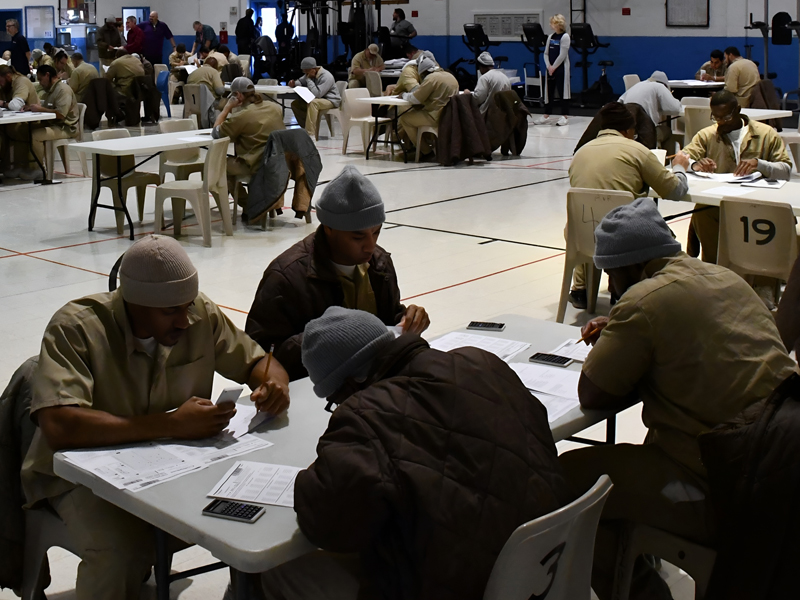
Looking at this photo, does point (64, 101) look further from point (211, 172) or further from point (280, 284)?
point (280, 284)

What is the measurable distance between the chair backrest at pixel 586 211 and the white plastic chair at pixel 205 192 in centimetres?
322

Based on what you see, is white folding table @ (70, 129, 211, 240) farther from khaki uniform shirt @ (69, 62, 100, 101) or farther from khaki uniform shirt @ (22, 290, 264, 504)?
khaki uniform shirt @ (69, 62, 100, 101)

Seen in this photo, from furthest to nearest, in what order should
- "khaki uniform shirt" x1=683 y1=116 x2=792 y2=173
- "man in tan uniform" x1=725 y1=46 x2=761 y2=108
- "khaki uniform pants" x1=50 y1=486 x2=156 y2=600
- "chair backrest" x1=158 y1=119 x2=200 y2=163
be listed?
1. "man in tan uniform" x1=725 y1=46 x2=761 y2=108
2. "chair backrest" x1=158 y1=119 x2=200 y2=163
3. "khaki uniform shirt" x1=683 y1=116 x2=792 y2=173
4. "khaki uniform pants" x1=50 y1=486 x2=156 y2=600

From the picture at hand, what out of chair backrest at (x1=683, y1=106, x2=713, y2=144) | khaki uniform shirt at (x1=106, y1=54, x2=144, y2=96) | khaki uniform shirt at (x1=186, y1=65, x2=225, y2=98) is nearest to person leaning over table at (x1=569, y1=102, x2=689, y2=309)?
chair backrest at (x1=683, y1=106, x2=713, y2=144)

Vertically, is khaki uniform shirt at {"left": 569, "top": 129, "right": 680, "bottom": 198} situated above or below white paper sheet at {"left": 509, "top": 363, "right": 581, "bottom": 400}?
above

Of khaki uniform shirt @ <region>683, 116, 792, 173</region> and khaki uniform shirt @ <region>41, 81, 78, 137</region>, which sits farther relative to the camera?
khaki uniform shirt @ <region>41, 81, 78, 137</region>

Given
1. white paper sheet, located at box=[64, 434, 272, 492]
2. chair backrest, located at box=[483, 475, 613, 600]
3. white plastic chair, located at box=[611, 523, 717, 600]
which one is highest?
white paper sheet, located at box=[64, 434, 272, 492]

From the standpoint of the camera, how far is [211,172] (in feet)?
24.5

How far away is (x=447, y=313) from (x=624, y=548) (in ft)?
10.7

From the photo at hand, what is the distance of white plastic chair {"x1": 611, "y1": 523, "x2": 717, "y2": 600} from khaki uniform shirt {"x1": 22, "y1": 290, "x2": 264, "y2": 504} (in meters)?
1.15

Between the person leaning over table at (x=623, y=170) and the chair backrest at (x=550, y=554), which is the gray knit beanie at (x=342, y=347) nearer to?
the chair backrest at (x=550, y=554)

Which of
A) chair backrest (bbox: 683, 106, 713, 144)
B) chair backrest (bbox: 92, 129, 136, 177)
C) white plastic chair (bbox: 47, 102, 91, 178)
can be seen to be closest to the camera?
chair backrest (bbox: 92, 129, 136, 177)

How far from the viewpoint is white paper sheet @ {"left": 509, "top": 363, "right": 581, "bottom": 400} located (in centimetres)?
262

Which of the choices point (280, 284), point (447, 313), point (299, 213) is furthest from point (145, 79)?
point (280, 284)
